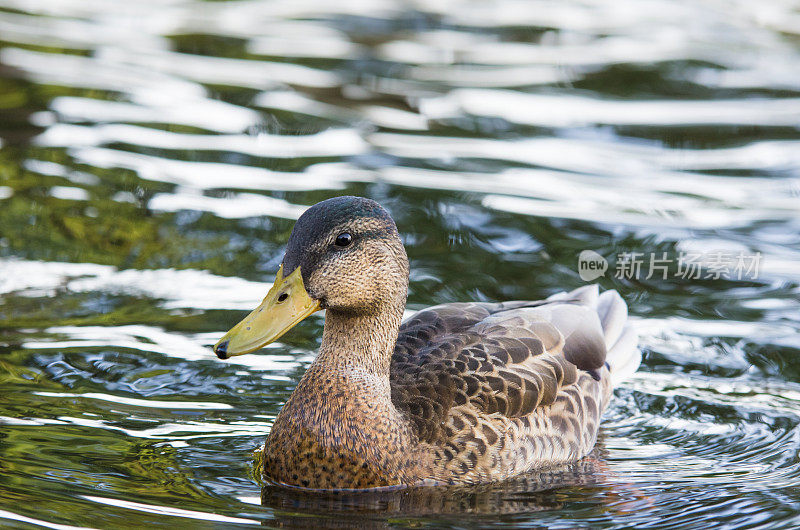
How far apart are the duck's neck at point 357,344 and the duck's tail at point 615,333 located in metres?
2.02

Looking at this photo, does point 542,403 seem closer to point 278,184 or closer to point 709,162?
point 278,184

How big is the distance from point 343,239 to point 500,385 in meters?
1.30

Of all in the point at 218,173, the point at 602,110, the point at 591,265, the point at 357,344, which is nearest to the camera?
the point at 357,344

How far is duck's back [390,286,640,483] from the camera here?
269 inches

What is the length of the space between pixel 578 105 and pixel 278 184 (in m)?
4.42

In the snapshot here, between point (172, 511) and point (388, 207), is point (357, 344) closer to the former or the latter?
point (172, 511)

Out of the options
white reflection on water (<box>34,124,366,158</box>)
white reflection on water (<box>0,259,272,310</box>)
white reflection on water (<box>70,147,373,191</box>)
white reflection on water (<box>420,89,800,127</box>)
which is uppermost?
white reflection on water (<box>420,89,800,127</box>)

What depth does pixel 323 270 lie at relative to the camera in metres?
6.40

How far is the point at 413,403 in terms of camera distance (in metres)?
6.86

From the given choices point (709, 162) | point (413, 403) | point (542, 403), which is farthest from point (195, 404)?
point (709, 162)

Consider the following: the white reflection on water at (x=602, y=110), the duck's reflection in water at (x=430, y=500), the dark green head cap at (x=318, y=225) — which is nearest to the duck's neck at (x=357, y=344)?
the dark green head cap at (x=318, y=225)

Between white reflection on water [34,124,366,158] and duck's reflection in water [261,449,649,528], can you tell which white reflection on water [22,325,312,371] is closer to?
duck's reflection in water [261,449,649,528]

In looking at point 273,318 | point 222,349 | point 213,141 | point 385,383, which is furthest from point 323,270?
point 213,141

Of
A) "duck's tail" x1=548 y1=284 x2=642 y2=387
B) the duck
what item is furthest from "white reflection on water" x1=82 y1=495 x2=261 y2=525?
"duck's tail" x1=548 y1=284 x2=642 y2=387
